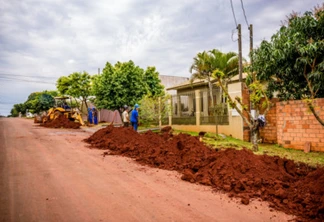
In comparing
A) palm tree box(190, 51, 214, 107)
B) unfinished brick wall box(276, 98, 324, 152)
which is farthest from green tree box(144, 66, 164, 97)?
unfinished brick wall box(276, 98, 324, 152)

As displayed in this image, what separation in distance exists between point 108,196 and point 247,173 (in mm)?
2873

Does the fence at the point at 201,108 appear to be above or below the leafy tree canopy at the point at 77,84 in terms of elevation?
below

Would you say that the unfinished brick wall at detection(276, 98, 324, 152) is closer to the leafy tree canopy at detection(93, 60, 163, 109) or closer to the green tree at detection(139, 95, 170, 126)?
the green tree at detection(139, 95, 170, 126)

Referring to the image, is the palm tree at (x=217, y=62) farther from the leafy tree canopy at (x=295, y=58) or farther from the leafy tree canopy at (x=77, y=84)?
the leafy tree canopy at (x=77, y=84)

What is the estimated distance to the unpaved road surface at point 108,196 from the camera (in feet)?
12.8

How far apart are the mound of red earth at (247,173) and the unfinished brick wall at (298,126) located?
8.78 feet

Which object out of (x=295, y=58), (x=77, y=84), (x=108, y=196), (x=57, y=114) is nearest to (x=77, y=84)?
(x=77, y=84)

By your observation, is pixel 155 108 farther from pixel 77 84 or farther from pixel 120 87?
pixel 77 84

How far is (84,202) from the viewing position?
4.40m

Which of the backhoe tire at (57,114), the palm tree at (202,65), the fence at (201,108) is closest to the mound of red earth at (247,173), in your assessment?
the fence at (201,108)

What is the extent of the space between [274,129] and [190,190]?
742 centimetres

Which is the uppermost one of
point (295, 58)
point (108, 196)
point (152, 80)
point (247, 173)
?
point (152, 80)

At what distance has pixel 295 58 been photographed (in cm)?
1028

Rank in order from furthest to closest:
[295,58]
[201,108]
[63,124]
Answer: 1. [63,124]
2. [201,108]
3. [295,58]
